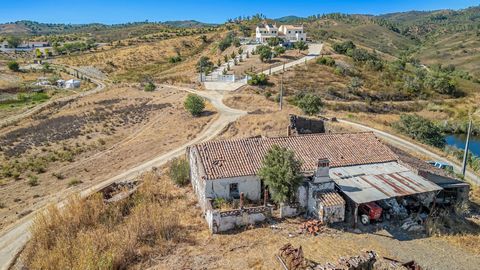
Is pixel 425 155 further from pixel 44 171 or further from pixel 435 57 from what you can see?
pixel 435 57

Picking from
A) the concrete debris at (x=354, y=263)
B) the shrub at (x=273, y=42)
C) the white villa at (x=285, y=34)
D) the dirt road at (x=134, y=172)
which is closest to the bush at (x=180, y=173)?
the dirt road at (x=134, y=172)

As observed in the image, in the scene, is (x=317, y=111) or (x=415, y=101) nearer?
(x=317, y=111)

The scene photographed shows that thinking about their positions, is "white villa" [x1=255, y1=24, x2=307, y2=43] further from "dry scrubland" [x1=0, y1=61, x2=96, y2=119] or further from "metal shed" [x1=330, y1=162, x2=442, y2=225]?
"metal shed" [x1=330, y1=162, x2=442, y2=225]

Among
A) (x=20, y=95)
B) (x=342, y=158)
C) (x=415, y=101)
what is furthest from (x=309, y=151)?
(x=20, y=95)

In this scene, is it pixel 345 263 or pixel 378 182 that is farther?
pixel 378 182

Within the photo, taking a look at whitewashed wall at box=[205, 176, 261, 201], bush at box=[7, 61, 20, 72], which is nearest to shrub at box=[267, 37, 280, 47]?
bush at box=[7, 61, 20, 72]

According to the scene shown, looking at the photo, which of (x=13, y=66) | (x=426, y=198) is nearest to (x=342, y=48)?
(x=426, y=198)

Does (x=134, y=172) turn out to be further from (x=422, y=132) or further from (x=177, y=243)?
(x=422, y=132)
